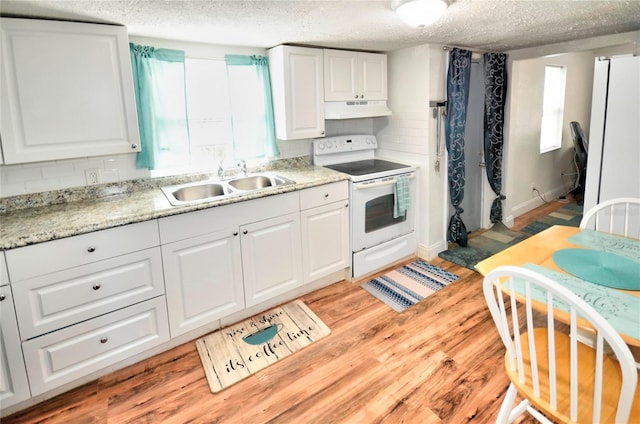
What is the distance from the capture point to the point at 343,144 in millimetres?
3516

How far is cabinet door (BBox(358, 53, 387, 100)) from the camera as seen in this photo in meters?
3.28

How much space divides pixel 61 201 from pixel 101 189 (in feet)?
0.78

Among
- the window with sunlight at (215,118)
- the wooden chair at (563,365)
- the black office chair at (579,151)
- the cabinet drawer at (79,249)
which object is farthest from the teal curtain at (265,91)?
the black office chair at (579,151)

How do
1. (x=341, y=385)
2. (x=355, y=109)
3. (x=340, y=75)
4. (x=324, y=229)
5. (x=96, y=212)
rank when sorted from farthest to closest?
(x=355, y=109) → (x=340, y=75) → (x=324, y=229) → (x=96, y=212) → (x=341, y=385)

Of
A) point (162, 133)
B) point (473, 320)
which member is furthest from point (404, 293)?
point (162, 133)

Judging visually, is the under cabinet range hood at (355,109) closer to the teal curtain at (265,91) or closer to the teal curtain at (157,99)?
the teal curtain at (265,91)

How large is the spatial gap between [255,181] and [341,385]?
5.60ft

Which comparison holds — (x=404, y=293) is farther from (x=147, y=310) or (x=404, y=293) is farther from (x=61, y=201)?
(x=61, y=201)

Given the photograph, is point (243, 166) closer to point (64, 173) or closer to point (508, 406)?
point (64, 173)

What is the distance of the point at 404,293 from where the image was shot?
2.94 metres

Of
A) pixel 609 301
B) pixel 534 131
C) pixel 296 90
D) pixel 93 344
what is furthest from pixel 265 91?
pixel 534 131

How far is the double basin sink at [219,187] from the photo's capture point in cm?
267

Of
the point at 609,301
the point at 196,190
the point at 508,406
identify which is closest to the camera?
the point at 609,301

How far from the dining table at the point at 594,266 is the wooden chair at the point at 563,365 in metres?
0.12
